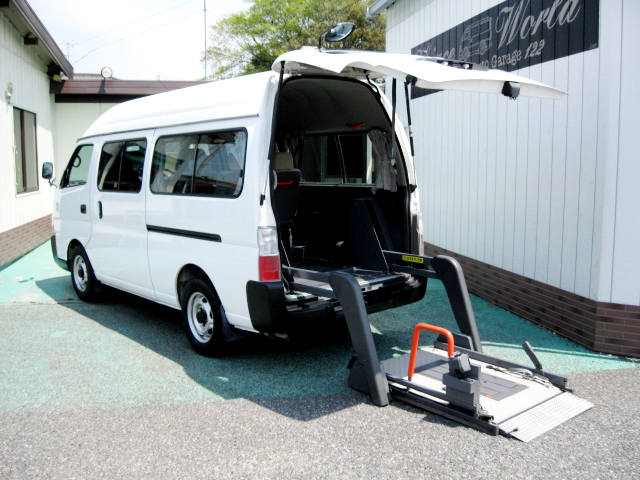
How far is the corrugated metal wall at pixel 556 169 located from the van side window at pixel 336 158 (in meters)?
1.66

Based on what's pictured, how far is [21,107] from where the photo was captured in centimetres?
1045

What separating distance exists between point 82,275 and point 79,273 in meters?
0.06

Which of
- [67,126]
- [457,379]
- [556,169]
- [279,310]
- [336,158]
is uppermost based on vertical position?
[67,126]

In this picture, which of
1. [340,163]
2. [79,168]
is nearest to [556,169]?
[340,163]

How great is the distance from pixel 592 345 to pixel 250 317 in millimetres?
2997

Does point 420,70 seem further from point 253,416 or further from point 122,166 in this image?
point 122,166

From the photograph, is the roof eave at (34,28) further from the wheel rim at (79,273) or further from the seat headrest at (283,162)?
the seat headrest at (283,162)

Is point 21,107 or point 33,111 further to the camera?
point 33,111

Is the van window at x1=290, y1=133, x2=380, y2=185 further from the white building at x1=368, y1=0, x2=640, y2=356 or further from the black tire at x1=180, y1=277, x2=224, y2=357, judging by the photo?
the black tire at x1=180, y1=277, x2=224, y2=357

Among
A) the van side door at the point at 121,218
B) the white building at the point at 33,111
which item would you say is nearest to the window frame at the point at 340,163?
the van side door at the point at 121,218

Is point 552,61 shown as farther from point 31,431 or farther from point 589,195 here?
point 31,431

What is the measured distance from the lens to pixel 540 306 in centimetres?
588

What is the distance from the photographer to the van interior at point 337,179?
5.29 m

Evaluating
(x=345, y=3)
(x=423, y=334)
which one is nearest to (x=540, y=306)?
(x=423, y=334)
